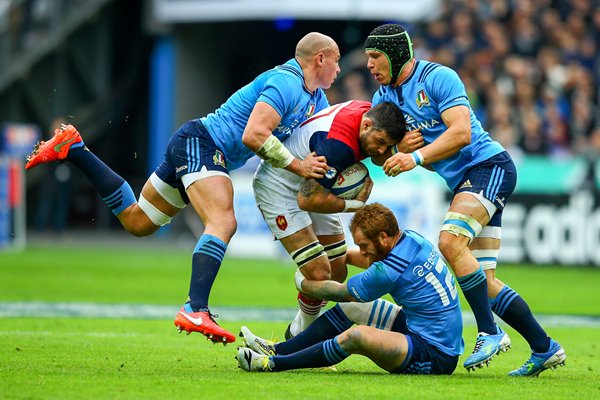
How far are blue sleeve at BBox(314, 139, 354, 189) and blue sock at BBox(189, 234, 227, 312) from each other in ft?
2.98

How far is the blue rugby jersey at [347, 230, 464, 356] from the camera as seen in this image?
7539mm

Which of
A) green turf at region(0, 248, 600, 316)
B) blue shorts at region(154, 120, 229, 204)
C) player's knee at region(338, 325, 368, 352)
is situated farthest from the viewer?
green turf at region(0, 248, 600, 316)

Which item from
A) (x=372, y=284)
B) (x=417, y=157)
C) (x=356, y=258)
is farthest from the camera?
(x=356, y=258)

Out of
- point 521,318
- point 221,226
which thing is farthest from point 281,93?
point 521,318

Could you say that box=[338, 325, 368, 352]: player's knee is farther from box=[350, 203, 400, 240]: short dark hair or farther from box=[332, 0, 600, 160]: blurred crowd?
box=[332, 0, 600, 160]: blurred crowd

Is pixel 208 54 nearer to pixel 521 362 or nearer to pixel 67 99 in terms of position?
pixel 67 99

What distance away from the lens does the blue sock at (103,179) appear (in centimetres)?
949

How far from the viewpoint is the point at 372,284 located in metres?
7.51

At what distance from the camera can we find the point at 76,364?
8.05 meters

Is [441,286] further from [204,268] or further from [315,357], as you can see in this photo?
[204,268]

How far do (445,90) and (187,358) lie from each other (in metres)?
2.86

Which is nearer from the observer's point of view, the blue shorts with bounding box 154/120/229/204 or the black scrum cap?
the black scrum cap

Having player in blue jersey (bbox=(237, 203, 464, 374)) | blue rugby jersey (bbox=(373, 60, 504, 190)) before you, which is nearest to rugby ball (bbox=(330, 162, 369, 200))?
blue rugby jersey (bbox=(373, 60, 504, 190))

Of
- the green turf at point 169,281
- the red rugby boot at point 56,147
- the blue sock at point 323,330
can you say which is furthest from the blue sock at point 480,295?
the green turf at point 169,281
